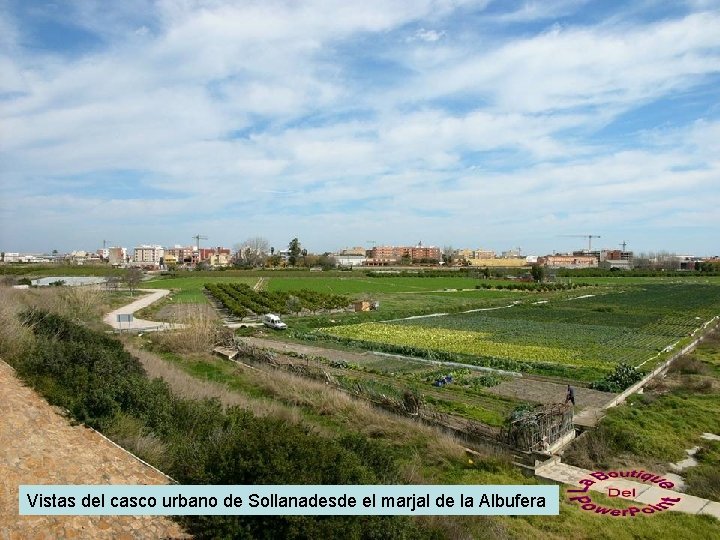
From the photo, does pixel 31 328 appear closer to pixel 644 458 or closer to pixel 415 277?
pixel 644 458

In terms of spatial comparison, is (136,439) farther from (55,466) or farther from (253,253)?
(253,253)

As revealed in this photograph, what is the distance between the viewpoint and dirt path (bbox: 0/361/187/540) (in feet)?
23.7

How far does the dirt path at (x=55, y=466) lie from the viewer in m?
7.21

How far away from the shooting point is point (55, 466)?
28.2ft

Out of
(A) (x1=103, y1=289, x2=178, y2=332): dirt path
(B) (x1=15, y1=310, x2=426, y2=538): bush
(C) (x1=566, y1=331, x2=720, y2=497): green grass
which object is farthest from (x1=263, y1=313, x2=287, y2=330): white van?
(C) (x1=566, y1=331, x2=720, y2=497): green grass

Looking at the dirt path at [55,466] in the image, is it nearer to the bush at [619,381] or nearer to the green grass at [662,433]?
the green grass at [662,433]

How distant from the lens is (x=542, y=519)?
34.8 ft

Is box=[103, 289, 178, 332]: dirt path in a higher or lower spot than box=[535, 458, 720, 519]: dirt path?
higher

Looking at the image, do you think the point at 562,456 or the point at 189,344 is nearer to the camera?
the point at 562,456

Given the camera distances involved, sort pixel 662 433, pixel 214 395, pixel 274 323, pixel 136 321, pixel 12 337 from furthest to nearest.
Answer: pixel 136 321
pixel 274 323
pixel 662 433
pixel 214 395
pixel 12 337

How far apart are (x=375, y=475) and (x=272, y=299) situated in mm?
49634

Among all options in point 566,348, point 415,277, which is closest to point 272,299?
point 566,348

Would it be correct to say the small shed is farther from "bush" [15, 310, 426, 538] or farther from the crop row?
"bush" [15, 310, 426, 538]

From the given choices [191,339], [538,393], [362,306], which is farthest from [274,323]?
[538,393]
